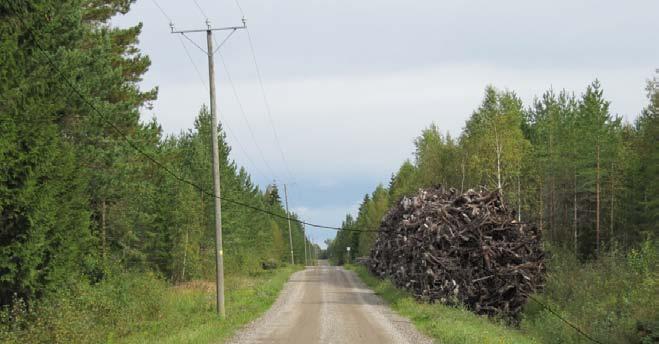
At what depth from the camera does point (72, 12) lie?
67.7ft

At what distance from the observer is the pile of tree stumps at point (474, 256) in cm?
2902

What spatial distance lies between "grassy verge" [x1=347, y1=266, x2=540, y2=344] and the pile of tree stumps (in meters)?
1.64

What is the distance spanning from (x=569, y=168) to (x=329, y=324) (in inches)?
1347

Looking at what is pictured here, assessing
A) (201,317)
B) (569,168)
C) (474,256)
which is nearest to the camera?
(201,317)

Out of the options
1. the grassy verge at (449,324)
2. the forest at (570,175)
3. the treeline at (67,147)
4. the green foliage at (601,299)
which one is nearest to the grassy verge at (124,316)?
the treeline at (67,147)

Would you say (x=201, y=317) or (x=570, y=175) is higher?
(x=570, y=175)

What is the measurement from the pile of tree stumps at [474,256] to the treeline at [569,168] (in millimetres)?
7886

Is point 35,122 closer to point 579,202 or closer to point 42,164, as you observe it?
point 42,164

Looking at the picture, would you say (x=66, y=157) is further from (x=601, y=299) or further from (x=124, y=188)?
(x=601, y=299)

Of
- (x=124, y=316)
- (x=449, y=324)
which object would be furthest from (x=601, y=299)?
(x=124, y=316)

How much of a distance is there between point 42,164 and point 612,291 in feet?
75.8

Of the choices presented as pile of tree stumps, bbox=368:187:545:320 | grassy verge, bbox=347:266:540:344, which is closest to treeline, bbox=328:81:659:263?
pile of tree stumps, bbox=368:187:545:320

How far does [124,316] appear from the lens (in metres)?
20.3

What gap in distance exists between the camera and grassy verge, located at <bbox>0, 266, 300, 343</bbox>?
1567 centimetres
